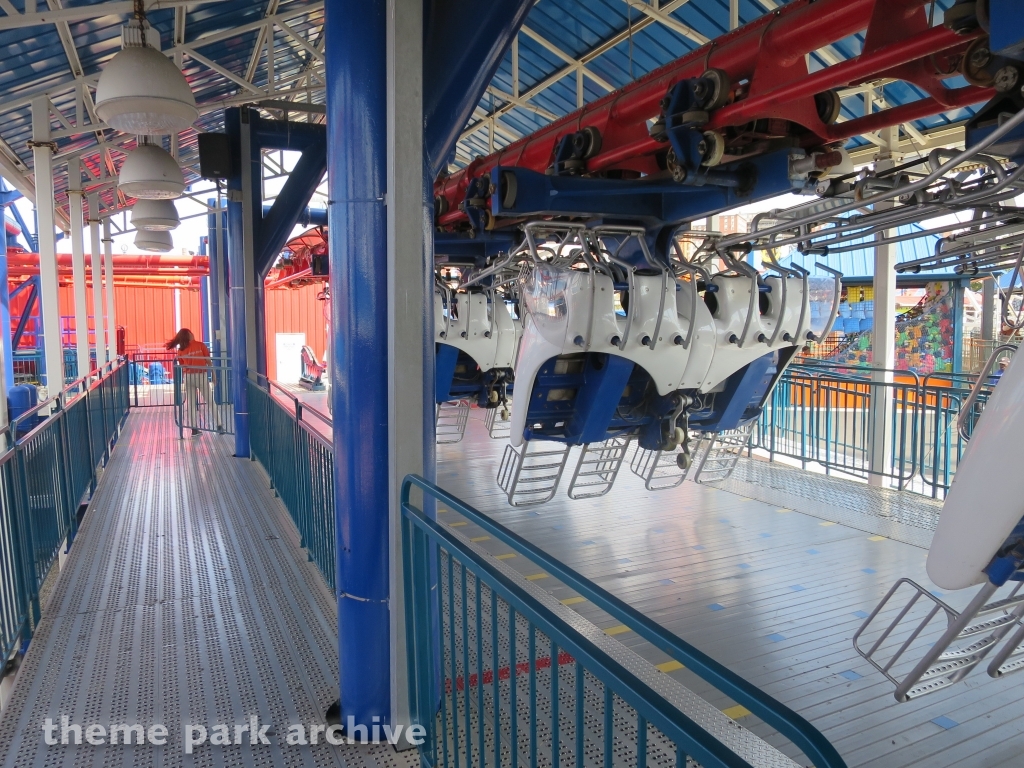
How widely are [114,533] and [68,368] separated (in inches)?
718

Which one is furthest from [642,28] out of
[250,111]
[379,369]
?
[379,369]

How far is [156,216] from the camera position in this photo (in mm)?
6707

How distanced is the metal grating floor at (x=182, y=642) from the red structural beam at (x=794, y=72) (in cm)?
316

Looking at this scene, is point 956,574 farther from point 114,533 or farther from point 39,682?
point 114,533

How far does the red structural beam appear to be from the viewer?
8.75 feet

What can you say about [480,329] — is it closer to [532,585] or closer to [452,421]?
[532,585]

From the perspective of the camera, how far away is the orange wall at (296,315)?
3058 centimetres

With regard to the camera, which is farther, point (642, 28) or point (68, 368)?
point (68, 368)

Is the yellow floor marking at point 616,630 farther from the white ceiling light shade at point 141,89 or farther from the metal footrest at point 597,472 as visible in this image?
the white ceiling light shade at point 141,89

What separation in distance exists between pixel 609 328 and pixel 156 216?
15.2ft

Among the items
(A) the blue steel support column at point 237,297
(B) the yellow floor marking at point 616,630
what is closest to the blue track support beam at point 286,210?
(A) the blue steel support column at point 237,297

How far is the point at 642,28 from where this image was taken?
9750 mm

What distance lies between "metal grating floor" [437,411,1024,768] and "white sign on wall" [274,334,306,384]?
21784mm

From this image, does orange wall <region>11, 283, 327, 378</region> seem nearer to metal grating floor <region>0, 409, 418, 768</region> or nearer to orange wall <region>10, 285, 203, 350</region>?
orange wall <region>10, 285, 203, 350</region>
